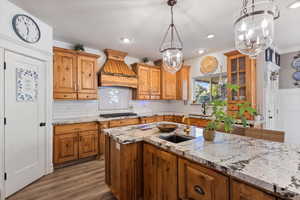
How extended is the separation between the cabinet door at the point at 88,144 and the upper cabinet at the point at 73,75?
2.79ft

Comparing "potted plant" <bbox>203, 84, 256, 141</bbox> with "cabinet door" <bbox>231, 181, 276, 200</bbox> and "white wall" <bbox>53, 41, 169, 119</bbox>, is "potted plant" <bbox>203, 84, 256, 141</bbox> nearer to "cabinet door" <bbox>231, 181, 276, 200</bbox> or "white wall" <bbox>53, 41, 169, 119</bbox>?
"cabinet door" <bbox>231, 181, 276, 200</bbox>

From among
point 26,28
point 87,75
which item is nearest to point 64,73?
point 87,75

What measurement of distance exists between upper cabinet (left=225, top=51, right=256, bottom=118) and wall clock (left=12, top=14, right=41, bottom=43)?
4.01 meters

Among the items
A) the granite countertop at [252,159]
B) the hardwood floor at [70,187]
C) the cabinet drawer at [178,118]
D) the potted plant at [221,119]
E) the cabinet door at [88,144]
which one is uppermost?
the potted plant at [221,119]

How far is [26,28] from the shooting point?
2.23 m

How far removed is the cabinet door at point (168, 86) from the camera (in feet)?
15.7

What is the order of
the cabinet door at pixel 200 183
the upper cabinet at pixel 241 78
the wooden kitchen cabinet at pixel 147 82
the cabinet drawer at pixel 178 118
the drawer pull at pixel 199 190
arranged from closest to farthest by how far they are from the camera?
the cabinet door at pixel 200 183 < the drawer pull at pixel 199 190 < the upper cabinet at pixel 241 78 < the wooden kitchen cabinet at pixel 147 82 < the cabinet drawer at pixel 178 118

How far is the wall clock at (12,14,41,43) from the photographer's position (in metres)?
2.10

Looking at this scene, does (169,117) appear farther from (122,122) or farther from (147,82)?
(122,122)

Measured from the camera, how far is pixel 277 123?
3811 millimetres

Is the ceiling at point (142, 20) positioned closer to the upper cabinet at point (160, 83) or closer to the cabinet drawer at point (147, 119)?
the upper cabinet at point (160, 83)

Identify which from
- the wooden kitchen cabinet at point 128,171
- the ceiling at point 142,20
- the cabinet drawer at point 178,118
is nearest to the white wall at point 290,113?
the ceiling at point 142,20

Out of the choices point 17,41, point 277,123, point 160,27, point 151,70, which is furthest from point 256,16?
point 277,123

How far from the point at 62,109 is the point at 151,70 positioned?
275 cm
